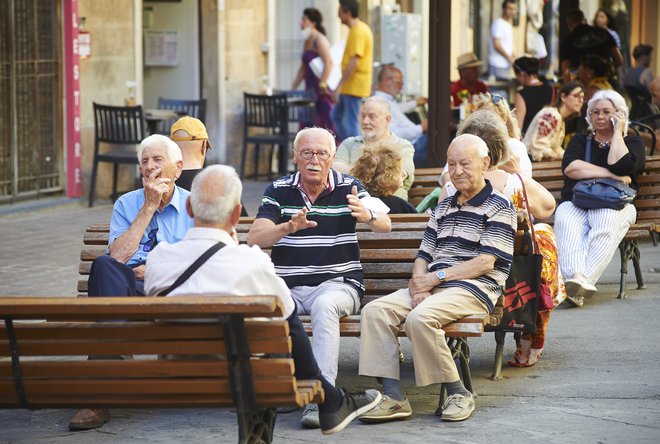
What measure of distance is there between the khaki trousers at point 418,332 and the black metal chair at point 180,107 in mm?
9574

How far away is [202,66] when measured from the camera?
18.0 meters

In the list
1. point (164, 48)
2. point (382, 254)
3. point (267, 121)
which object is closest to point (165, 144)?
point (382, 254)

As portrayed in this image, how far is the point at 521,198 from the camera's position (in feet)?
25.2

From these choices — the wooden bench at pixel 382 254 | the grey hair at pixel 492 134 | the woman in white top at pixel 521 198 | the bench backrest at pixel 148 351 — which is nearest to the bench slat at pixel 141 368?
the bench backrest at pixel 148 351

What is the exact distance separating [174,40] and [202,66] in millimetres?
489

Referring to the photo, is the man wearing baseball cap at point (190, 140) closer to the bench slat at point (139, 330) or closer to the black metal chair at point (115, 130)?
the bench slat at point (139, 330)

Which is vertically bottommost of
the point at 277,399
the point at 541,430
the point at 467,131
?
the point at 541,430

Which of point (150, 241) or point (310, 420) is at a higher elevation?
point (150, 241)

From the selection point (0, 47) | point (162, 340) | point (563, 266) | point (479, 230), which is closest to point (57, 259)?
point (0, 47)

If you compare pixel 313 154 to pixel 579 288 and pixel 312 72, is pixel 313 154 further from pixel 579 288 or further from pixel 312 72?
pixel 312 72

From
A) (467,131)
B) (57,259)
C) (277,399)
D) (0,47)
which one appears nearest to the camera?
(277,399)

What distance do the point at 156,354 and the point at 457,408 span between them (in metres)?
1.75

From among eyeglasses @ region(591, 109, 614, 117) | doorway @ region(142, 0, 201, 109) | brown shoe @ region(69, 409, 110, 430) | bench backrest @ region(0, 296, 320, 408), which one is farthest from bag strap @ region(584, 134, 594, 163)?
doorway @ region(142, 0, 201, 109)

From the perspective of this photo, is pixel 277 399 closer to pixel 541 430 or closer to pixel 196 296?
pixel 196 296
